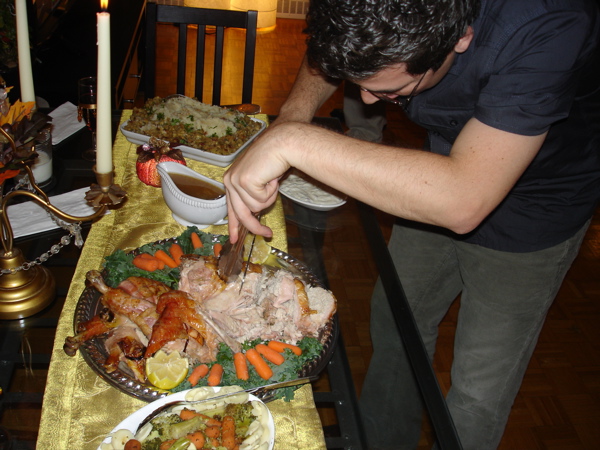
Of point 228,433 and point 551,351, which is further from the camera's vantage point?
point 551,351

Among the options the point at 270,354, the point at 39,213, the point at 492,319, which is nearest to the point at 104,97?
the point at 270,354

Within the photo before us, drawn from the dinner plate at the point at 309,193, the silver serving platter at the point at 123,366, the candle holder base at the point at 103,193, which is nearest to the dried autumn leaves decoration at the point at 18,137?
the candle holder base at the point at 103,193

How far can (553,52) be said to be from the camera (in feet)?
3.45

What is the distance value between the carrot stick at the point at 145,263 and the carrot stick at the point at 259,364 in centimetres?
36

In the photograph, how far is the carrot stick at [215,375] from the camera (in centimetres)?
109

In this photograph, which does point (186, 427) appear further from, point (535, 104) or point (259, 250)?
point (535, 104)

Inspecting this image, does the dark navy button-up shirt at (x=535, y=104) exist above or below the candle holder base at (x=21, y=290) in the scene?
above

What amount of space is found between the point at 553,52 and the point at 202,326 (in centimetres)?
91

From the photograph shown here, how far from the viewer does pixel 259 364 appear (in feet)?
3.73

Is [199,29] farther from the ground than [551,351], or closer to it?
farther from the ground

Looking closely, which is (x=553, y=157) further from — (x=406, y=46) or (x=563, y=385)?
(x=563, y=385)

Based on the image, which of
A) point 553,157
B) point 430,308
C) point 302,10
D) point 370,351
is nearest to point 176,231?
point 370,351

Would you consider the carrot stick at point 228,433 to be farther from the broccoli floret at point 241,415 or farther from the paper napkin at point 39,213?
the paper napkin at point 39,213

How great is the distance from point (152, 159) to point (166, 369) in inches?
33.0
